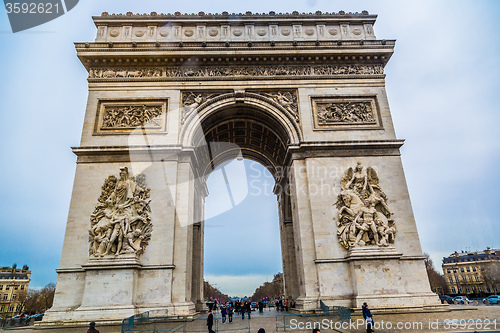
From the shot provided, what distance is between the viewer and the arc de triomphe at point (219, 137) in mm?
14641

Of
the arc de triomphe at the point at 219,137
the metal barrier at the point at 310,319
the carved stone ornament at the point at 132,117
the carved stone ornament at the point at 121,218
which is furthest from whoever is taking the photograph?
the carved stone ornament at the point at 132,117

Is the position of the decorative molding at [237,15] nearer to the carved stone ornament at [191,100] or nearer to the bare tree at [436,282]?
the carved stone ornament at [191,100]

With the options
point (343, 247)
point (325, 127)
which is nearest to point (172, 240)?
point (343, 247)

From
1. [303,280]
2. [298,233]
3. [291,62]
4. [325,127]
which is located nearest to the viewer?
[303,280]

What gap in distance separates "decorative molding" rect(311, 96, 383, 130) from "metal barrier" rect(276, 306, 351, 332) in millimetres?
9375

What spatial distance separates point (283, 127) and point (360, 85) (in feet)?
17.2

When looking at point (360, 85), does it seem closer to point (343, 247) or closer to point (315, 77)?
point (315, 77)

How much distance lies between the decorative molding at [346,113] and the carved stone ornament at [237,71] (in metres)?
1.73

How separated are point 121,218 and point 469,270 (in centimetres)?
8297

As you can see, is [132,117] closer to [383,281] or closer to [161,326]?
[161,326]

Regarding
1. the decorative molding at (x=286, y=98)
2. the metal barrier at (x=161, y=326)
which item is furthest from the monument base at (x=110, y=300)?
the decorative molding at (x=286, y=98)

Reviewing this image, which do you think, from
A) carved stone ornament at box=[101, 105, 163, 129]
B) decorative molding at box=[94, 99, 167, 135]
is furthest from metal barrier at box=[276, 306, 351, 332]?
carved stone ornament at box=[101, 105, 163, 129]

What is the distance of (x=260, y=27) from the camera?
802 inches

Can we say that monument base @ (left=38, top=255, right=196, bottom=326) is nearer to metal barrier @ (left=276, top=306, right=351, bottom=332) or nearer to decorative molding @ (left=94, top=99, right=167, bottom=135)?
metal barrier @ (left=276, top=306, right=351, bottom=332)
